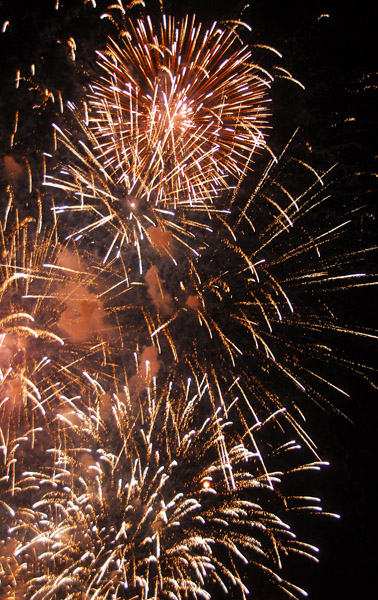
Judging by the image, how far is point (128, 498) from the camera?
375 centimetres

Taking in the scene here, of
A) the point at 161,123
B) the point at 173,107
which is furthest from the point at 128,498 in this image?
the point at 173,107

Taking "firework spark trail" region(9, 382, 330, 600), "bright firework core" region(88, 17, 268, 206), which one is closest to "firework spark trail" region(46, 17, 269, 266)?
"bright firework core" region(88, 17, 268, 206)

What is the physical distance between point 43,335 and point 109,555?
9.01 feet

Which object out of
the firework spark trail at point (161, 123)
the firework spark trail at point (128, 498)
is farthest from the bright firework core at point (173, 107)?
the firework spark trail at point (128, 498)

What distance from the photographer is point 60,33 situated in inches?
146

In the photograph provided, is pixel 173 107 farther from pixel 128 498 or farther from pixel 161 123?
pixel 128 498

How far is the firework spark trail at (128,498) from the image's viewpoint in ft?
12.0

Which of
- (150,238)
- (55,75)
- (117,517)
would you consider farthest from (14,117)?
(117,517)

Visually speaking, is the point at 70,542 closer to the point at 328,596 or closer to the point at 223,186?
the point at 328,596

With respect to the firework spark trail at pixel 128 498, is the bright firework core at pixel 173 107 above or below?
above

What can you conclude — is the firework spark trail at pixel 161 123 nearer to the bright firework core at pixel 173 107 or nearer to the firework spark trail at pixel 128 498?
the bright firework core at pixel 173 107

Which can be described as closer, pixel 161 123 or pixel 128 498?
pixel 161 123

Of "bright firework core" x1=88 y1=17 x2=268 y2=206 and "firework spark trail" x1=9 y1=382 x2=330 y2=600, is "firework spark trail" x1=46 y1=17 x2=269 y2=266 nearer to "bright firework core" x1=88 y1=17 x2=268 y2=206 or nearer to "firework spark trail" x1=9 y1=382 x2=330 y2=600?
"bright firework core" x1=88 y1=17 x2=268 y2=206

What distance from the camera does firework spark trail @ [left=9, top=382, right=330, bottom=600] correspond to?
3.67 metres
